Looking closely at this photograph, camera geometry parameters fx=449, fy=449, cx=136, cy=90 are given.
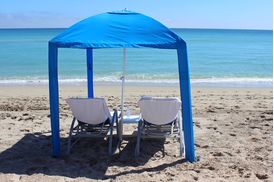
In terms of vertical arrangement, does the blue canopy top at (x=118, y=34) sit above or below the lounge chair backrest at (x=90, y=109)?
above

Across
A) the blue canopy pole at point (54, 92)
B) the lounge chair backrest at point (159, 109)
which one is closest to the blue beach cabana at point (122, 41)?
the blue canopy pole at point (54, 92)

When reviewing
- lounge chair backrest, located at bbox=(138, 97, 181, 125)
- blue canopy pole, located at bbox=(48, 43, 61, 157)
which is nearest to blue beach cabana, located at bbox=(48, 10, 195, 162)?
blue canopy pole, located at bbox=(48, 43, 61, 157)

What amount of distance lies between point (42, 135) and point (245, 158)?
3.33 m

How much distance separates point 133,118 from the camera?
7348mm

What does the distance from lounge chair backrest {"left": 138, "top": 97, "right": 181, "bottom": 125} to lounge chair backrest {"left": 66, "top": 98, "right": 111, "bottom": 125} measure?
0.54m

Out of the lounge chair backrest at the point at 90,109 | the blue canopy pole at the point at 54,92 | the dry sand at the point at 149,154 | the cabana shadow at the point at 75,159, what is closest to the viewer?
the dry sand at the point at 149,154

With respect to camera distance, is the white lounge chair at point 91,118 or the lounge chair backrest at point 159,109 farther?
the white lounge chair at point 91,118

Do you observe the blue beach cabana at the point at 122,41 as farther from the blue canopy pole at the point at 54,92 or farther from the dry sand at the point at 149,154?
the dry sand at the point at 149,154

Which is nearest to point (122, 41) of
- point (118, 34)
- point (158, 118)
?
point (118, 34)

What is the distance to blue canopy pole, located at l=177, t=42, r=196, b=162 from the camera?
5672 mm

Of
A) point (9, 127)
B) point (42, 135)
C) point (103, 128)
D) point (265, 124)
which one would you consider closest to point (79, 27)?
point (103, 128)

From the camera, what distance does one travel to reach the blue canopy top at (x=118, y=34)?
5758mm

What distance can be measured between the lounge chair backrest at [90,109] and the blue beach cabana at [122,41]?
321 mm

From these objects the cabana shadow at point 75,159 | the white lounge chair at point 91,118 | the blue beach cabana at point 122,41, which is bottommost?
the cabana shadow at point 75,159
